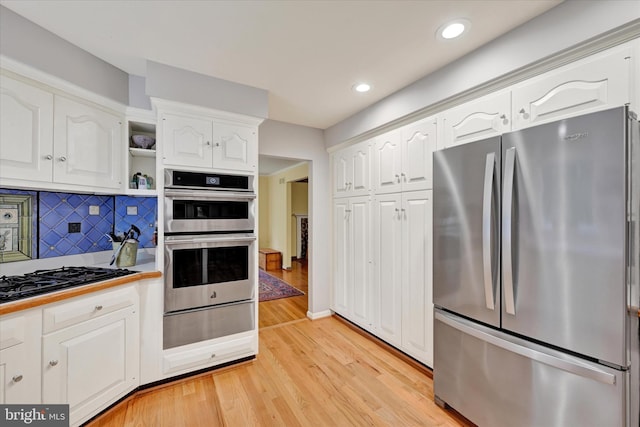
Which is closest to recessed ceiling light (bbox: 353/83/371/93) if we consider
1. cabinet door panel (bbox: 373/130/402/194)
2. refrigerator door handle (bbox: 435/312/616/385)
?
cabinet door panel (bbox: 373/130/402/194)

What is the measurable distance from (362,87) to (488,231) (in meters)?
1.63

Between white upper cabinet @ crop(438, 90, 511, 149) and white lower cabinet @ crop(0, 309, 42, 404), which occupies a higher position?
white upper cabinet @ crop(438, 90, 511, 149)

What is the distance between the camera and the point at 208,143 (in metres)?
2.22

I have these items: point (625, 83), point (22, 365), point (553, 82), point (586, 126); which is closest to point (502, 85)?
point (553, 82)

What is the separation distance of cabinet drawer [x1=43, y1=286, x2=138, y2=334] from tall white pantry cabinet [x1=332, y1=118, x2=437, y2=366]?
2129 mm

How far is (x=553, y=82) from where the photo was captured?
1.51 m

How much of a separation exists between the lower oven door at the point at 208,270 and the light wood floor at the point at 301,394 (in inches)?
24.4

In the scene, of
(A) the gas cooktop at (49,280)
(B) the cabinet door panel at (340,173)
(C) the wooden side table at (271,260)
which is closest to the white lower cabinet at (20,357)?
(A) the gas cooktop at (49,280)

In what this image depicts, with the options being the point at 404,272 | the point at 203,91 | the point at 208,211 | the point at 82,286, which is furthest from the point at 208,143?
the point at 404,272

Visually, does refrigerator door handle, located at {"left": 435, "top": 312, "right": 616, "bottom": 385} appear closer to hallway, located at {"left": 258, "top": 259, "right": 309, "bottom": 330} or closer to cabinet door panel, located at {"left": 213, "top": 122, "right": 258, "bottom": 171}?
cabinet door panel, located at {"left": 213, "top": 122, "right": 258, "bottom": 171}

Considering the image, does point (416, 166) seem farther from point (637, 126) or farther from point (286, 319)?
point (286, 319)

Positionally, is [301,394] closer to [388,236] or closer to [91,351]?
[91,351]

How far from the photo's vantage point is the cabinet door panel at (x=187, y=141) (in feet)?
6.84

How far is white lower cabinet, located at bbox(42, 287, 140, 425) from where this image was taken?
1.50m
